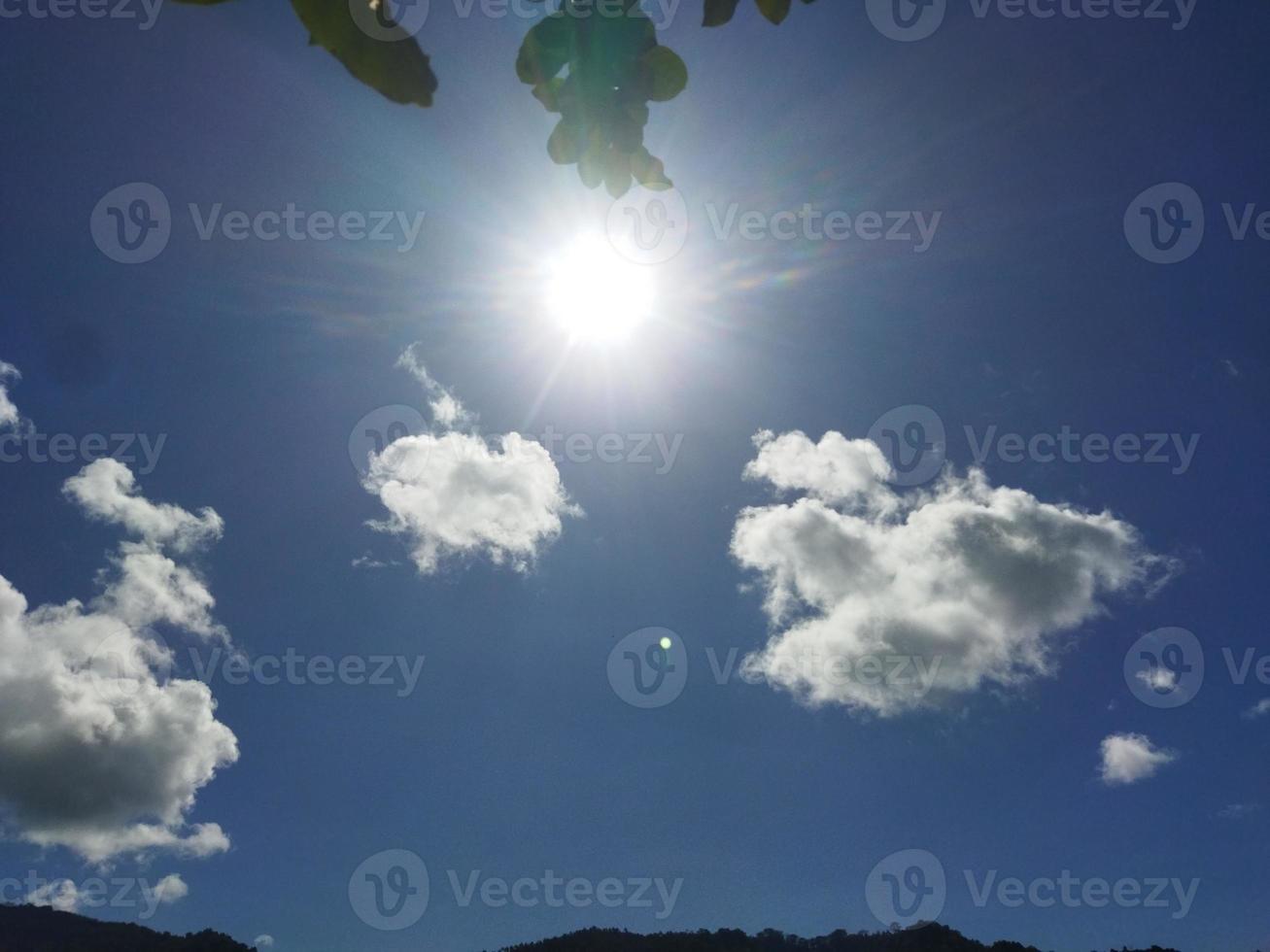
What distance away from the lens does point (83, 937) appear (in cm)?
5888

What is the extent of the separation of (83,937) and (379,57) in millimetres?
80991

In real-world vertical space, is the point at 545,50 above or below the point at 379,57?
above

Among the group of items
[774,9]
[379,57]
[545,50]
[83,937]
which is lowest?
[83,937]

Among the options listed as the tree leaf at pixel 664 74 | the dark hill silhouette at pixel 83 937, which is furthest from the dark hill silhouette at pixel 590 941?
the tree leaf at pixel 664 74

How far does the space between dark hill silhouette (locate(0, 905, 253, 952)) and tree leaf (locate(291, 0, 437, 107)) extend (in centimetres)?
7217

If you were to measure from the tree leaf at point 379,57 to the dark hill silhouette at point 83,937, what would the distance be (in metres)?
72.2

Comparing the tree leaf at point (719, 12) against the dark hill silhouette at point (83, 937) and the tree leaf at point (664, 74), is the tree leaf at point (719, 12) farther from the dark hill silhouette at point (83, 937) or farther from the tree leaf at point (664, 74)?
the dark hill silhouette at point (83, 937)

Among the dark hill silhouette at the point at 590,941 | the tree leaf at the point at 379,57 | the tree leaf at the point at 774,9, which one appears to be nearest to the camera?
the tree leaf at the point at 379,57

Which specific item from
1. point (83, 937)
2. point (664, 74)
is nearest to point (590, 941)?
point (83, 937)

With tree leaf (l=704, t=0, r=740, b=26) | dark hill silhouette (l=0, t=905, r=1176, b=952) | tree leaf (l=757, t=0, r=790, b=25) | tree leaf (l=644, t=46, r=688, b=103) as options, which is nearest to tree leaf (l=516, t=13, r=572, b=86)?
tree leaf (l=644, t=46, r=688, b=103)

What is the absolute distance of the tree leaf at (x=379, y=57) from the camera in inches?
77.4

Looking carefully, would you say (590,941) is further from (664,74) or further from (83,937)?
(664,74)

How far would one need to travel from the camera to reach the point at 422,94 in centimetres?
199

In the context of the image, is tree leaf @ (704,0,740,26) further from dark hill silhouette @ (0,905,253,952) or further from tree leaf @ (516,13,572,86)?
dark hill silhouette @ (0,905,253,952)
